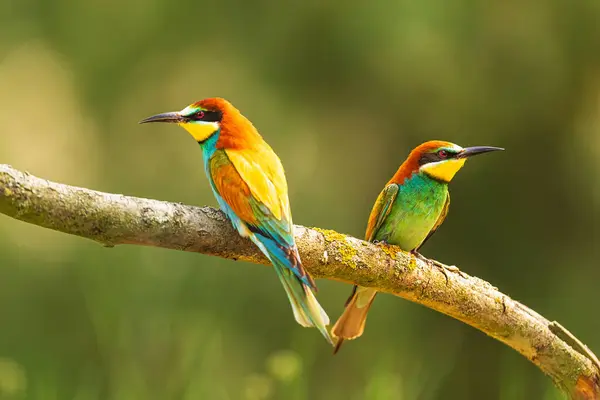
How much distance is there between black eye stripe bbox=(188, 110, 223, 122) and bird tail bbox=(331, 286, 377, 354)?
83cm

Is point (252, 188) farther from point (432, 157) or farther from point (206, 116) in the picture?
point (432, 157)

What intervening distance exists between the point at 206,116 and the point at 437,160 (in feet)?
2.58

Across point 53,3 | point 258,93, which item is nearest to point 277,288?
point 258,93

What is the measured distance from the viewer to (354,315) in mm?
2842

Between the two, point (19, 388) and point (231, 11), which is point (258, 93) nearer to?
point (231, 11)

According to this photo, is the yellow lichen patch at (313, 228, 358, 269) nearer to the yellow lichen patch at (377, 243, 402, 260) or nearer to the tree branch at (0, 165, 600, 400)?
the tree branch at (0, 165, 600, 400)

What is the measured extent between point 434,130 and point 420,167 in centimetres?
257

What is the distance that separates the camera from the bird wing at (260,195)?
6.18 feet

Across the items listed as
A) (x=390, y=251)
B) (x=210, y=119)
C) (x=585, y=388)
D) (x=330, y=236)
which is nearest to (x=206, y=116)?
(x=210, y=119)

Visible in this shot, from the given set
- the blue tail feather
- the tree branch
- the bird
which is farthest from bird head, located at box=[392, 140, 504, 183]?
the blue tail feather

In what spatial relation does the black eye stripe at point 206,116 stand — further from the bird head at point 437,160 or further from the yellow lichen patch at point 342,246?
the bird head at point 437,160

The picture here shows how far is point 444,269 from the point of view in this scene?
94.4 inches

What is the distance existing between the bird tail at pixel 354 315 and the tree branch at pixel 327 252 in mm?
460

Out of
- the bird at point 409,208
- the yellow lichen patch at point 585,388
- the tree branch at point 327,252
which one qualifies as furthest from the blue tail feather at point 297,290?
the yellow lichen patch at point 585,388
